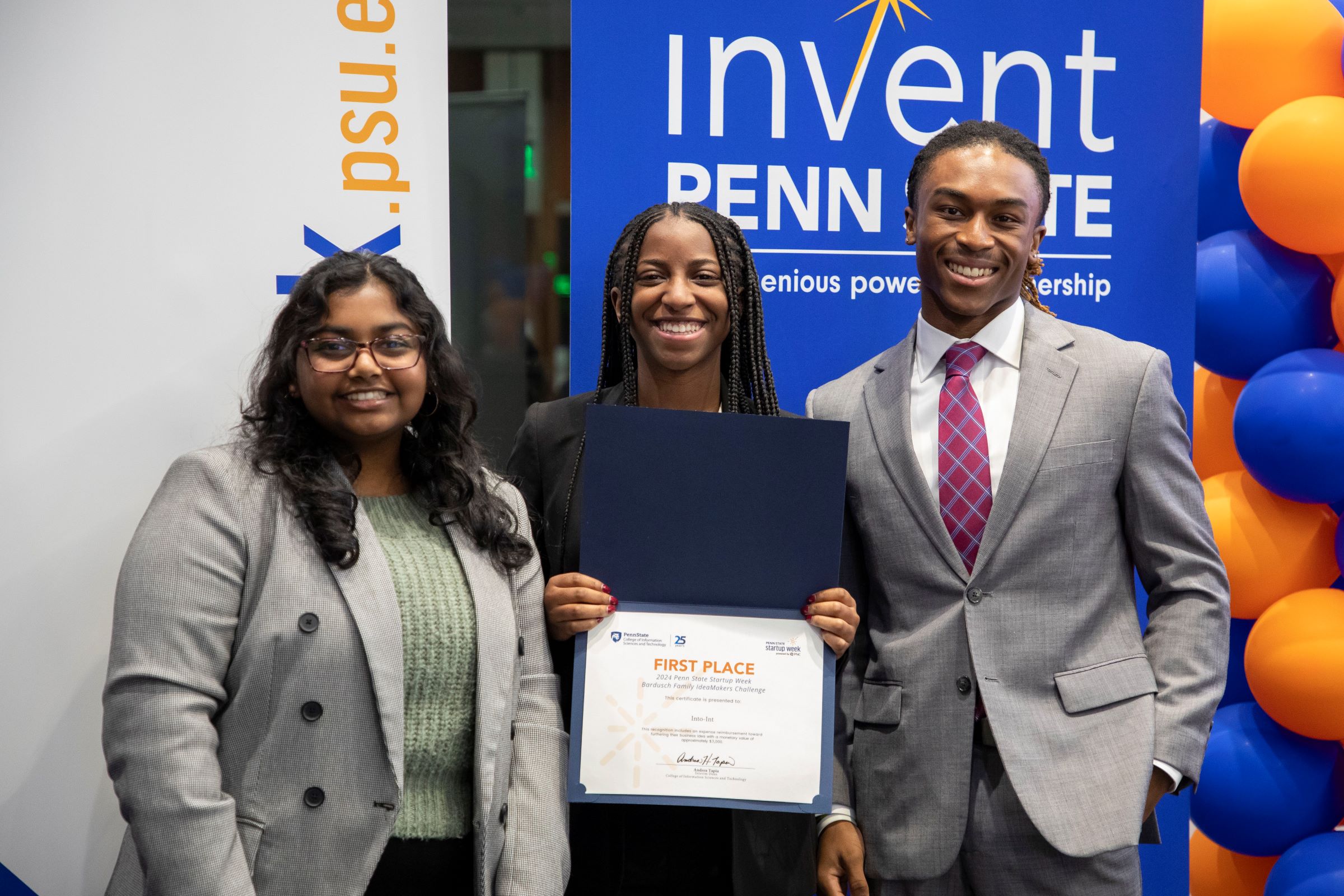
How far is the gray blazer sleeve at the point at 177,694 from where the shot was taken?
185 cm

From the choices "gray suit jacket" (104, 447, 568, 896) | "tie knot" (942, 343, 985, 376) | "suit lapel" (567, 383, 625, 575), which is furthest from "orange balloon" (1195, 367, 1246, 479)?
"gray suit jacket" (104, 447, 568, 896)

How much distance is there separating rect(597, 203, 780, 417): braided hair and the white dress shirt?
32 centimetres

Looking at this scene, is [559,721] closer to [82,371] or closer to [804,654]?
[804,654]

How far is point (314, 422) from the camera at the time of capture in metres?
2.19

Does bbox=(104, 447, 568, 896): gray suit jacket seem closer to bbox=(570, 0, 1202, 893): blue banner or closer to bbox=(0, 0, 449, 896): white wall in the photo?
bbox=(0, 0, 449, 896): white wall

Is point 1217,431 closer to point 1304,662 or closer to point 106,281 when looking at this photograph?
point 1304,662

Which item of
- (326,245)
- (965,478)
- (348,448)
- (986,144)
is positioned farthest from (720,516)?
(326,245)

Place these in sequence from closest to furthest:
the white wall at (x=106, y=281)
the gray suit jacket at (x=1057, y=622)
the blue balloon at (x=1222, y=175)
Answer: the gray suit jacket at (x=1057, y=622) → the white wall at (x=106, y=281) → the blue balloon at (x=1222, y=175)

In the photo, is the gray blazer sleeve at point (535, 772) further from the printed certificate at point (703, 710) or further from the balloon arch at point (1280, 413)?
the balloon arch at point (1280, 413)

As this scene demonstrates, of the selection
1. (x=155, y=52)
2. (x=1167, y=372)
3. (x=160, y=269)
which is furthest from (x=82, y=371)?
(x=1167, y=372)

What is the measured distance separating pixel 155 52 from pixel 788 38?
1.51m

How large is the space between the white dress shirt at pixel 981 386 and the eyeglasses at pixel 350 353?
3.25ft

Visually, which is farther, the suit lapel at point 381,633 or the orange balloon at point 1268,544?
the orange balloon at point 1268,544

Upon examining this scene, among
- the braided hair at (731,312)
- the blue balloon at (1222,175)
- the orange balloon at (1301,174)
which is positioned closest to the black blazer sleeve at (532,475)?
the braided hair at (731,312)
